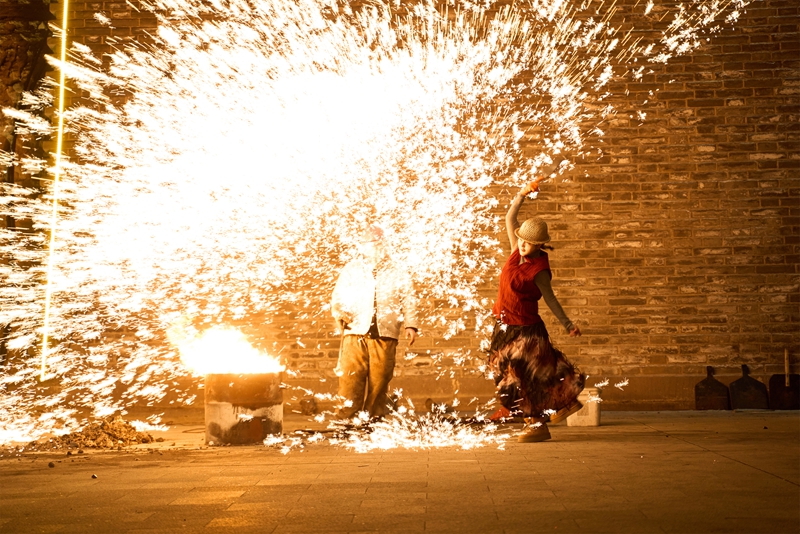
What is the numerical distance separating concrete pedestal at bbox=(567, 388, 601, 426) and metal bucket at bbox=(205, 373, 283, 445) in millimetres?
2984

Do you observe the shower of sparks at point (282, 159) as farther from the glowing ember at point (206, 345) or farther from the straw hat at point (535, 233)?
the straw hat at point (535, 233)

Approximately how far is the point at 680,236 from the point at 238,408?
5.68 m

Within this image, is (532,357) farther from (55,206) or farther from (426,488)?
(55,206)

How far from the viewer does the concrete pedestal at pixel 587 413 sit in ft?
27.9

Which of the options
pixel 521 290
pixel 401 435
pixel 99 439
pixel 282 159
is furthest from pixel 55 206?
pixel 521 290

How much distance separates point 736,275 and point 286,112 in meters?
5.57

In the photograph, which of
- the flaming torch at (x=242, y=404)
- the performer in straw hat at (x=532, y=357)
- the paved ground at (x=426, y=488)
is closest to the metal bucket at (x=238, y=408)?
the flaming torch at (x=242, y=404)

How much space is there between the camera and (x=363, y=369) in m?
8.08

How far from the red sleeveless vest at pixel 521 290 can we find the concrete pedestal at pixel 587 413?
1.52m

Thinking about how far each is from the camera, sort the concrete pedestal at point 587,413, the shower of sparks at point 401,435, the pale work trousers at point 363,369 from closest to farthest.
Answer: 1. the shower of sparks at point 401,435
2. the pale work trousers at point 363,369
3. the concrete pedestal at point 587,413

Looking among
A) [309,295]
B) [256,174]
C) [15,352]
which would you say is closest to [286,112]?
[256,174]

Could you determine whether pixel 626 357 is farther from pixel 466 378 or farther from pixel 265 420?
pixel 265 420

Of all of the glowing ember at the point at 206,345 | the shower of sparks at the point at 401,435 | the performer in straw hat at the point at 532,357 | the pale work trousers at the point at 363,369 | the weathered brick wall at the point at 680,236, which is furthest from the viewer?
the glowing ember at the point at 206,345

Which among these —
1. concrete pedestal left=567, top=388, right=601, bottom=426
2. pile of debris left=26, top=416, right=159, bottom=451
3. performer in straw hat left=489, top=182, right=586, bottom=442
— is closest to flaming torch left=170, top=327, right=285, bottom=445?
pile of debris left=26, top=416, right=159, bottom=451
